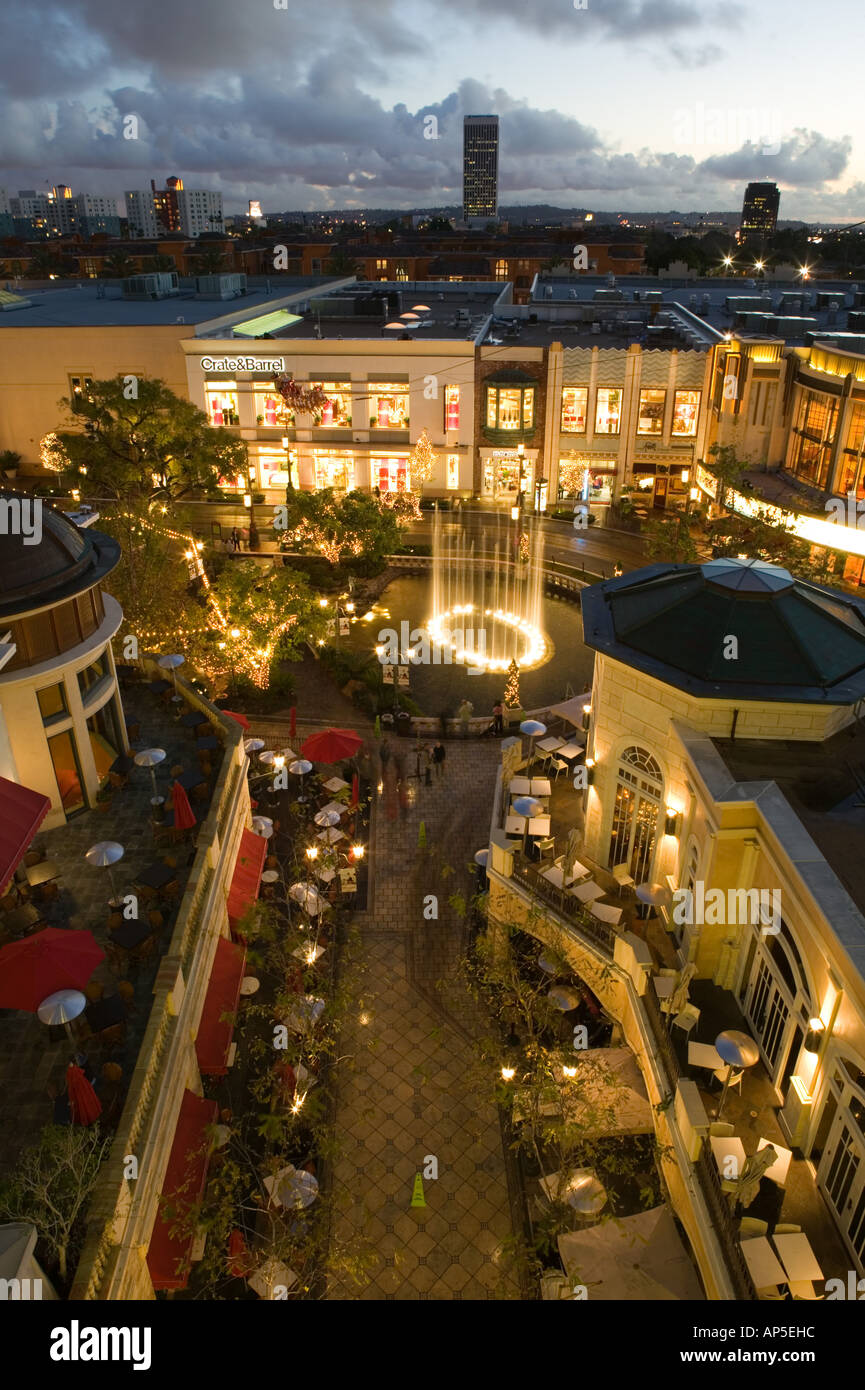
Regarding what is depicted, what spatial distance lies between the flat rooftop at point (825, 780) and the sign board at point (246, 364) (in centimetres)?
5046

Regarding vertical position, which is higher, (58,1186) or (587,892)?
(58,1186)

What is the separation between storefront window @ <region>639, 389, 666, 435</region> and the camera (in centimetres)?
5928

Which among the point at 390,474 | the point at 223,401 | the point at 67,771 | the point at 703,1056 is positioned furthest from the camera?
the point at 390,474

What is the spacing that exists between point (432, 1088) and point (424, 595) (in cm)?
3319

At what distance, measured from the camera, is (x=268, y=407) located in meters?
63.3

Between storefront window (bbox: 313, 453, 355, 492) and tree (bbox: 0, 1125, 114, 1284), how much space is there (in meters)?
54.2

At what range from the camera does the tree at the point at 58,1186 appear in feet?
42.8

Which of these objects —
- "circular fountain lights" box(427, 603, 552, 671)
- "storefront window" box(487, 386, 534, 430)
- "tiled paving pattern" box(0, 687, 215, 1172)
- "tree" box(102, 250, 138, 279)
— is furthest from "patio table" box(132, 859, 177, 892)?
"tree" box(102, 250, 138, 279)

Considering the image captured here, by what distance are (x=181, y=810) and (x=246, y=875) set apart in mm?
3632

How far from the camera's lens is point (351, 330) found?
2685 inches

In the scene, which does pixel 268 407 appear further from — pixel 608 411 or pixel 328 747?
pixel 328 747

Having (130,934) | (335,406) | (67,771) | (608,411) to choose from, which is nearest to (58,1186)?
(130,934)
